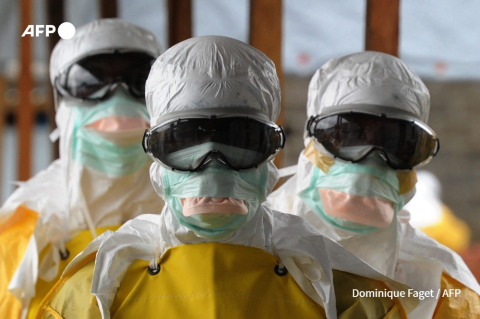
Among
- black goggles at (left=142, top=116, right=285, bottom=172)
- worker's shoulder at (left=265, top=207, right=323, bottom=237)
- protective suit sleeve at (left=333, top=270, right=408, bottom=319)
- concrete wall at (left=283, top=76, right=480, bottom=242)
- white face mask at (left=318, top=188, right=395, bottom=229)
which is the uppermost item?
black goggles at (left=142, top=116, right=285, bottom=172)

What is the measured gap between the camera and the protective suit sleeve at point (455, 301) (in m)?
1.84

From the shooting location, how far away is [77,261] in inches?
62.5

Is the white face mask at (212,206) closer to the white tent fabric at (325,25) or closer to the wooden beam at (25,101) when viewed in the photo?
the wooden beam at (25,101)

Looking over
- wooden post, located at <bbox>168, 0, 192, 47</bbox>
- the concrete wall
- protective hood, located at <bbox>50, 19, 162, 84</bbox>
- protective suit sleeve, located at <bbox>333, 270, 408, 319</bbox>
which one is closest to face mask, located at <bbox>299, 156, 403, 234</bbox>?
protective suit sleeve, located at <bbox>333, 270, 408, 319</bbox>

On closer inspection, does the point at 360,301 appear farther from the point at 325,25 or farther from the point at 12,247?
the point at 325,25

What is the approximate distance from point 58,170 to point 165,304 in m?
0.99

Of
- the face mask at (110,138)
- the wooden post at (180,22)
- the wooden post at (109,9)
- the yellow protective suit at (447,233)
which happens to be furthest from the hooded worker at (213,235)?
the yellow protective suit at (447,233)

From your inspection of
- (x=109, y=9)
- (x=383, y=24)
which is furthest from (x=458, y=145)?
(x=383, y=24)

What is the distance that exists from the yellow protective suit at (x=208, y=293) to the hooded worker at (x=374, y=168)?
0.32 metres

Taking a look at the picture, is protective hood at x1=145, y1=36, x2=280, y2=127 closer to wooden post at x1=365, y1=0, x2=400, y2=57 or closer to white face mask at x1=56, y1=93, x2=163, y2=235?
white face mask at x1=56, y1=93, x2=163, y2=235

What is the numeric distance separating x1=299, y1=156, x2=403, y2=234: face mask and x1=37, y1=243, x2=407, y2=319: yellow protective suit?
294 millimetres

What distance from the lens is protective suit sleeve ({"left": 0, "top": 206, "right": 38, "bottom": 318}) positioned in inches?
75.4

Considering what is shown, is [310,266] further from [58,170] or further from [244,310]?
[58,170]

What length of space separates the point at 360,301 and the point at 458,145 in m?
4.78
